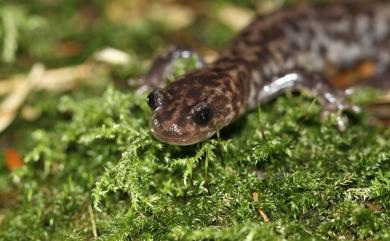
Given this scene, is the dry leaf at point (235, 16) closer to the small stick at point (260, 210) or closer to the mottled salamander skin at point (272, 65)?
the mottled salamander skin at point (272, 65)

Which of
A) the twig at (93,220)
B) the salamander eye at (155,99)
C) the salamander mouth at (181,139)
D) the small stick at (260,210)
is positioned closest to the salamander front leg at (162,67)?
the salamander eye at (155,99)

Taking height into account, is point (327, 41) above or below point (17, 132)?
above

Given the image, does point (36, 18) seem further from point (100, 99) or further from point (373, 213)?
point (373, 213)

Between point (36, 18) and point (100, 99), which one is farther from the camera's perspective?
point (36, 18)

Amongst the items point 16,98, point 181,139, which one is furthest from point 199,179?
point 16,98

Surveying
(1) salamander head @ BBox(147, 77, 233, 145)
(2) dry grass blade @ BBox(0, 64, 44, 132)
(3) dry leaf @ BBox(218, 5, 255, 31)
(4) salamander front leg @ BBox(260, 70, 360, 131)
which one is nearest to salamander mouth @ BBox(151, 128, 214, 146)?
(1) salamander head @ BBox(147, 77, 233, 145)

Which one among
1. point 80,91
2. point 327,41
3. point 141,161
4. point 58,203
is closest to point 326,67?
point 327,41
